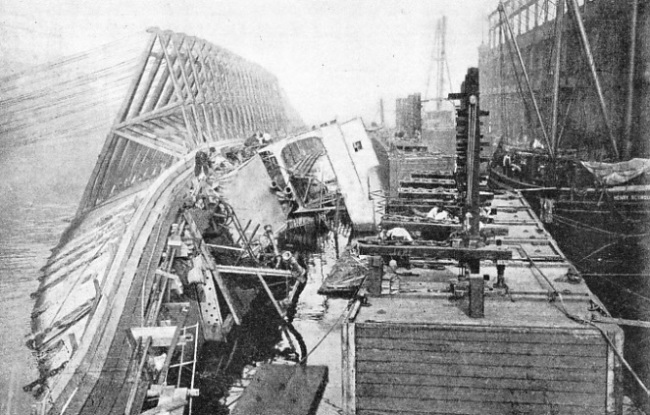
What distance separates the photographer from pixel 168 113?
23.2 meters

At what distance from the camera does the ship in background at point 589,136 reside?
1525 centimetres

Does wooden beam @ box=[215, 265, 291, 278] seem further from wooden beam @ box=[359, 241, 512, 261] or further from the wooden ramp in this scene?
wooden beam @ box=[359, 241, 512, 261]

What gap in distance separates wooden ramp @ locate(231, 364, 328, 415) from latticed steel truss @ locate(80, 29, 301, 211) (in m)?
13.0

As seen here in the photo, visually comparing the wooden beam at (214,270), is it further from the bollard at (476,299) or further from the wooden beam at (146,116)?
the wooden beam at (146,116)

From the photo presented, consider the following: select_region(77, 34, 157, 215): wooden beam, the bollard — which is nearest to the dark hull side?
the bollard

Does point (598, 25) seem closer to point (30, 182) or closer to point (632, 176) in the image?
point (632, 176)

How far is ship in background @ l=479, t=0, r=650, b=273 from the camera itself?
50.0 feet

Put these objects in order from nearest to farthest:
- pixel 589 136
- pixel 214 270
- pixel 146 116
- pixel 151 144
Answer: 1. pixel 214 270
2. pixel 151 144
3. pixel 146 116
4. pixel 589 136

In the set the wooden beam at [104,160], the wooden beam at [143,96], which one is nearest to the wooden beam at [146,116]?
the wooden beam at [104,160]

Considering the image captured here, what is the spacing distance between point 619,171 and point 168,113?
18246 mm

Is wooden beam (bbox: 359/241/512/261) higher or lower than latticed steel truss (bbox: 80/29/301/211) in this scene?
lower

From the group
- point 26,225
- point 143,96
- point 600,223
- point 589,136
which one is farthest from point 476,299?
point 589,136

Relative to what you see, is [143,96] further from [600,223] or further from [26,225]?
[600,223]

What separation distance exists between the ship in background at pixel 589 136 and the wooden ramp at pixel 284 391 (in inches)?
414
